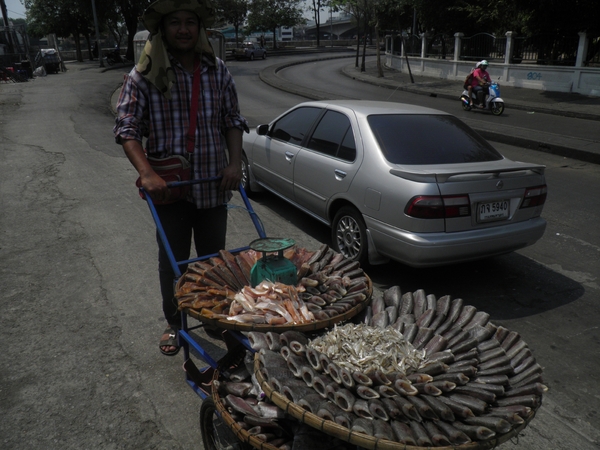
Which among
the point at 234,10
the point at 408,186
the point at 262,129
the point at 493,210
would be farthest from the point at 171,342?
the point at 234,10

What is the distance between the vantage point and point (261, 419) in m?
2.04

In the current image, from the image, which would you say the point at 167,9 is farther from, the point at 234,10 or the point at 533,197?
the point at 234,10

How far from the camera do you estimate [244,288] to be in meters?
2.42

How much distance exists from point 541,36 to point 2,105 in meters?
19.5

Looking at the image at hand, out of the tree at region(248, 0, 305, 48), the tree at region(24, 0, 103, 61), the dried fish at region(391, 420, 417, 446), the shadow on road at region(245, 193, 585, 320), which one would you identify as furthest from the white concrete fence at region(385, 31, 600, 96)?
the tree at region(248, 0, 305, 48)

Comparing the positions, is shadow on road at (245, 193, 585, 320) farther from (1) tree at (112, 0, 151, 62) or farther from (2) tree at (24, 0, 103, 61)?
(2) tree at (24, 0, 103, 61)

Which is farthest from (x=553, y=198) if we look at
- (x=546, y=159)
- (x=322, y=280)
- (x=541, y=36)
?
(x=541, y=36)

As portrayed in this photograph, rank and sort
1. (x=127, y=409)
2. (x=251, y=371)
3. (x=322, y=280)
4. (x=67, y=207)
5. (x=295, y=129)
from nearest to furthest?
(x=251, y=371), (x=322, y=280), (x=127, y=409), (x=295, y=129), (x=67, y=207)

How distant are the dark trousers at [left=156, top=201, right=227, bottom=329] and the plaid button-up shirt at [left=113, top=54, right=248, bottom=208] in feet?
0.35

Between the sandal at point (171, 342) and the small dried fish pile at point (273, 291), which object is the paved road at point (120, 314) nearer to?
the sandal at point (171, 342)

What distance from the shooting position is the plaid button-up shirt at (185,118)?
9.25ft

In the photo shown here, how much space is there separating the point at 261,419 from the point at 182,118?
167cm

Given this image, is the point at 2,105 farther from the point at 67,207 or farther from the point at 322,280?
the point at 322,280

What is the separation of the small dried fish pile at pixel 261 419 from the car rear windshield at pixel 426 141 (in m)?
2.87
